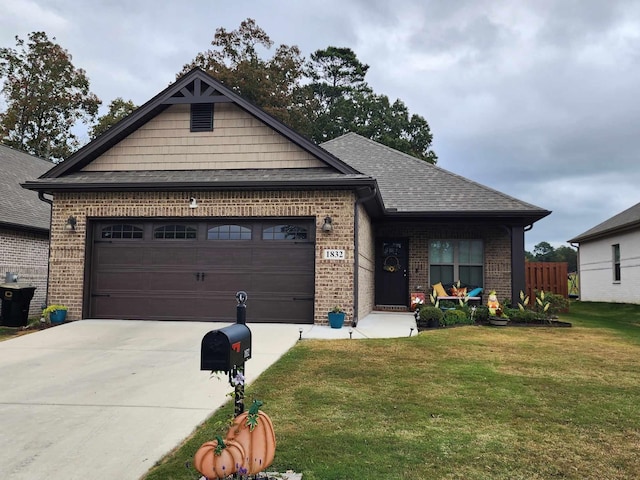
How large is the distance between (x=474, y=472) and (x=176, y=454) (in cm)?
208

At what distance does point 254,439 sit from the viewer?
8.75 ft

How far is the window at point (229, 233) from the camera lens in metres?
10.5

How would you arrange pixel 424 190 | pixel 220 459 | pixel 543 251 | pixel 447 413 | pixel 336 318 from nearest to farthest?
pixel 220 459 < pixel 447 413 < pixel 336 318 < pixel 424 190 < pixel 543 251

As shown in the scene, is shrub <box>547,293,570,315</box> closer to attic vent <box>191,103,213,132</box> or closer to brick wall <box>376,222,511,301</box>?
brick wall <box>376,222,511,301</box>

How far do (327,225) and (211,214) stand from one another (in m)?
2.64

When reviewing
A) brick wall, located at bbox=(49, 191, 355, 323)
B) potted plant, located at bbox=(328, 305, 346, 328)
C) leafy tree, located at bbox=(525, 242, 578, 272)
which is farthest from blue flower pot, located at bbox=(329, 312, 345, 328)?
leafy tree, located at bbox=(525, 242, 578, 272)

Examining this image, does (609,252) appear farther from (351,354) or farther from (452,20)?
(351,354)

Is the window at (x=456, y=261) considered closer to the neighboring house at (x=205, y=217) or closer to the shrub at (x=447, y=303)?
the shrub at (x=447, y=303)

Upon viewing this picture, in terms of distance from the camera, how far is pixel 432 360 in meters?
6.63

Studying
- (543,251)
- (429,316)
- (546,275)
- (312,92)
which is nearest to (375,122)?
(312,92)

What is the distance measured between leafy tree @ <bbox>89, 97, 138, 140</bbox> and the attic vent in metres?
22.1

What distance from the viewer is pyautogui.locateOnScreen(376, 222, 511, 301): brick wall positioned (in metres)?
13.9

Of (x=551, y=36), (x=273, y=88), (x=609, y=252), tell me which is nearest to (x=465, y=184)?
(x=551, y=36)

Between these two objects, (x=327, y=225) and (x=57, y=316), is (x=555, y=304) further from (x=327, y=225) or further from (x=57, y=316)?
(x=57, y=316)
